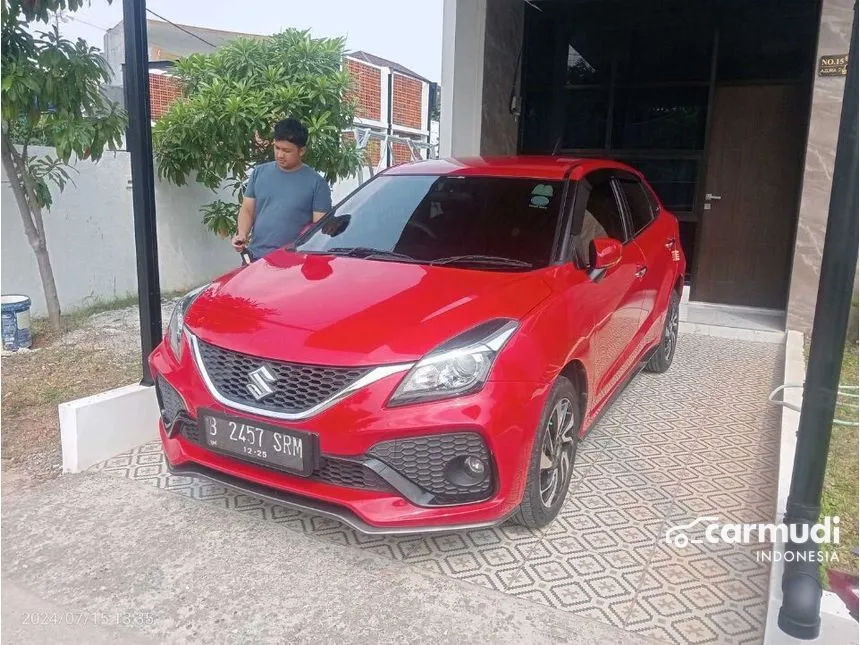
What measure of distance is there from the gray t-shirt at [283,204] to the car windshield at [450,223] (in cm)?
64

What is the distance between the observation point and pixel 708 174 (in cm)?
Result: 729

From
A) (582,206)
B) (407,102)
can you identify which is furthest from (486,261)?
(407,102)

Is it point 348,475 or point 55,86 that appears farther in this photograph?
point 55,86

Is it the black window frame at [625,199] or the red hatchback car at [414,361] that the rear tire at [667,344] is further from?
the red hatchback car at [414,361]

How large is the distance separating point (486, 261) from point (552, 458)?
2.96 ft

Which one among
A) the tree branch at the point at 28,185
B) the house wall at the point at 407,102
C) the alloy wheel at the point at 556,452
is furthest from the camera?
the house wall at the point at 407,102

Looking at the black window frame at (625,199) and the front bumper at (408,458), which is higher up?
the black window frame at (625,199)

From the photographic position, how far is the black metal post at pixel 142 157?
3482 millimetres

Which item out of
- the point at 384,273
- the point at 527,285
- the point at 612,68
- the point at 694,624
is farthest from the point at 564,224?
the point at 612,68

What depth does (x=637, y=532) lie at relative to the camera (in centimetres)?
299

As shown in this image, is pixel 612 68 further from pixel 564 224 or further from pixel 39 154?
pixel 39 154

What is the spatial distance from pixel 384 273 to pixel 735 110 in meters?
5.57
